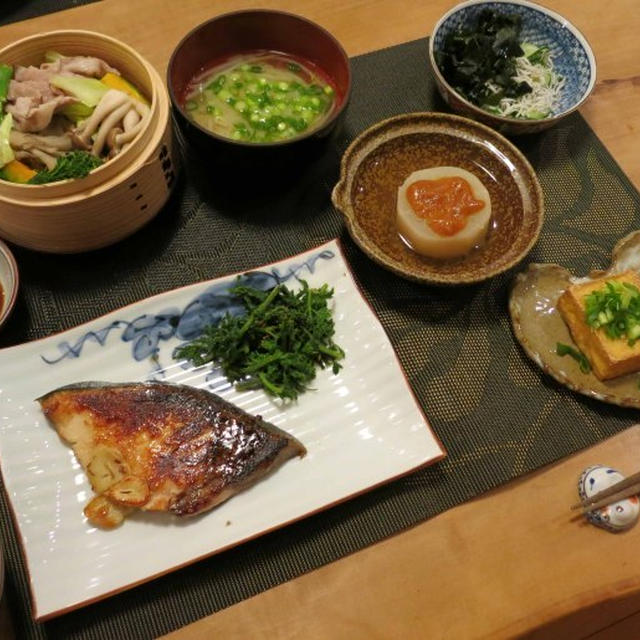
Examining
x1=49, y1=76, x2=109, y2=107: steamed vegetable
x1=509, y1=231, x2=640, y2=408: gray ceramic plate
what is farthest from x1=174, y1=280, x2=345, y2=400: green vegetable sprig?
x1=49, y1=76, x2=109, y2=107: steamed vegetable

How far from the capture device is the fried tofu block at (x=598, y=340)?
1.83 meters

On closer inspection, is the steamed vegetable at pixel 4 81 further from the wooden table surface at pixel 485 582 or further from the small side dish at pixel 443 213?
the wooden table surface at pixel 485 582

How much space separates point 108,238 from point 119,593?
111cm

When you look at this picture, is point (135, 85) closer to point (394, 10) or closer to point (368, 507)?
point (394, 10)

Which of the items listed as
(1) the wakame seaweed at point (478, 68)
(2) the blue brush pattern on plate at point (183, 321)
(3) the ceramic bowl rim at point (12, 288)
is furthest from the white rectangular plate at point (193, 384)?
(1) the wakame seaweed at point (478, 68)

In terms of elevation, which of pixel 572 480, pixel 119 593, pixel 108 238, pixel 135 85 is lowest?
pixel 119 593

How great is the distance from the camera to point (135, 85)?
202 cm

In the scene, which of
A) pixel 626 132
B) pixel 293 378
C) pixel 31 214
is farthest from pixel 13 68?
pixel 626 132

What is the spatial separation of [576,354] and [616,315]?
179 mm

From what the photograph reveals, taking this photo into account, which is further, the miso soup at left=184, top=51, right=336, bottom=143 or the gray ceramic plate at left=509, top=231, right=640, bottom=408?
the miso soup at left=184, top=51, right=336, bottom=143

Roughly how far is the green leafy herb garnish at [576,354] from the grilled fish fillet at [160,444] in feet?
3.14

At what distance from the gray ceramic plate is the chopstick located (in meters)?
0.29

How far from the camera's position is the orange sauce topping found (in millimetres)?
1998

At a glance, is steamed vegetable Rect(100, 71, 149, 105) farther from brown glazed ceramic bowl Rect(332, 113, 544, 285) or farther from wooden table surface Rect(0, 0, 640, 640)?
wooden table surface Rect(0, 0, 640, 640)
